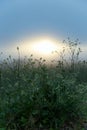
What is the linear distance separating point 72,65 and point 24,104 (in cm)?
263

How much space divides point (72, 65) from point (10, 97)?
8.35 feet

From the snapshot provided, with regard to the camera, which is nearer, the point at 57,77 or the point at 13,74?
the point at 57,77

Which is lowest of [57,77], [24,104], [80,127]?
[80,127]

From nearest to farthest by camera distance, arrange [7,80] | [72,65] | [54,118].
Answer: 1. [54,118]
2. [7,80]
3. [72,65]

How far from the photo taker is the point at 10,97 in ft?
19.0

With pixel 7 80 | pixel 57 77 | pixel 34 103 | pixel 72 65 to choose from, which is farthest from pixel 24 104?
pixel 72 65

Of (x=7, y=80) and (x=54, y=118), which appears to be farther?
(x=7, y=80)

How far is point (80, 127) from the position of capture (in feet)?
18.6

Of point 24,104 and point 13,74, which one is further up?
point 13,74

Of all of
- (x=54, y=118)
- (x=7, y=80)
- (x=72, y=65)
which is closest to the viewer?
(x=54, y=118)

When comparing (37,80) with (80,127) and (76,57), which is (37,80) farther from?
(76,57)

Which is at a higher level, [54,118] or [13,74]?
A: [13,74]

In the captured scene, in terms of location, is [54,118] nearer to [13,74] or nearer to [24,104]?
[24,104]

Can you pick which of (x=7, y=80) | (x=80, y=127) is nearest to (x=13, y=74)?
(x=7, y=80)
